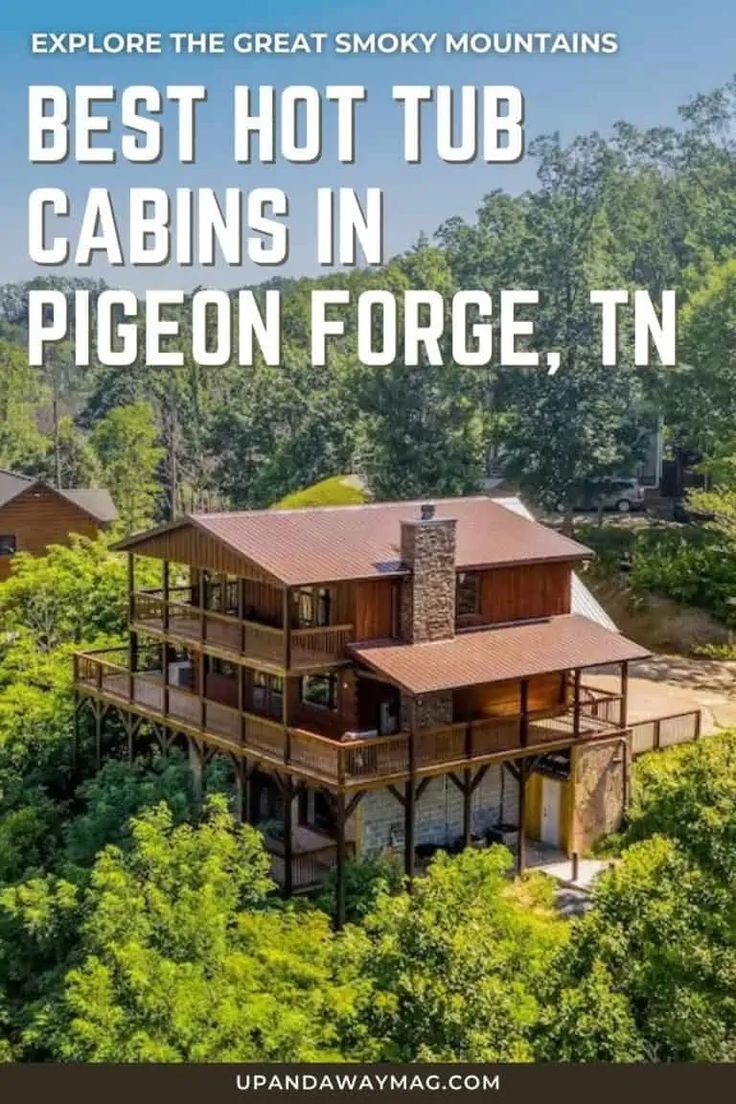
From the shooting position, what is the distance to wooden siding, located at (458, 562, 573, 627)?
1032 inches

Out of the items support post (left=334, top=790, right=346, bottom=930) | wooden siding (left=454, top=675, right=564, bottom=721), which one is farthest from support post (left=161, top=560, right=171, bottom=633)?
support post (left=334, top=790, right=346, bottom=930)

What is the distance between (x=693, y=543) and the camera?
46656 mm

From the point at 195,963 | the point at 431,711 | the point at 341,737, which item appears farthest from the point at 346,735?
the point at 195,963

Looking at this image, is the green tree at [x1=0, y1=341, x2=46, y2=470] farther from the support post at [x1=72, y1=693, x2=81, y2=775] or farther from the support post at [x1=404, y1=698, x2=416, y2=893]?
the support post at [x1=404, y1=698, x2=416, y2=893]

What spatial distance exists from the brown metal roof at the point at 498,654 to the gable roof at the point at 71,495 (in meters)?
26.6

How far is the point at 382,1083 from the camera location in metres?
16.9

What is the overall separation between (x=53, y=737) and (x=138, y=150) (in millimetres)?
14170

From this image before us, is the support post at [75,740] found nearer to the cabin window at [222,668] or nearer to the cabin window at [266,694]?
the cabin window at [222,668]

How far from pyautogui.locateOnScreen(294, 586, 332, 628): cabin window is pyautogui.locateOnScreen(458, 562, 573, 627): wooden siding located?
2.70 metres

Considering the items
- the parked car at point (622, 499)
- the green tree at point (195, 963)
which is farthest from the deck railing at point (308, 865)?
the parked car at point (622, 499)

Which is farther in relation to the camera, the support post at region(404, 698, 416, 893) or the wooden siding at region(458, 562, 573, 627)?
the wooden siding at region(458, 562, 573, 627)

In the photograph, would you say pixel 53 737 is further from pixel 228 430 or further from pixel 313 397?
pixel 228 430

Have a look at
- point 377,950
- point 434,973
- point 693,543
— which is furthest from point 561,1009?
point 693,543

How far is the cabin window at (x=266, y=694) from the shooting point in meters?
26.0
